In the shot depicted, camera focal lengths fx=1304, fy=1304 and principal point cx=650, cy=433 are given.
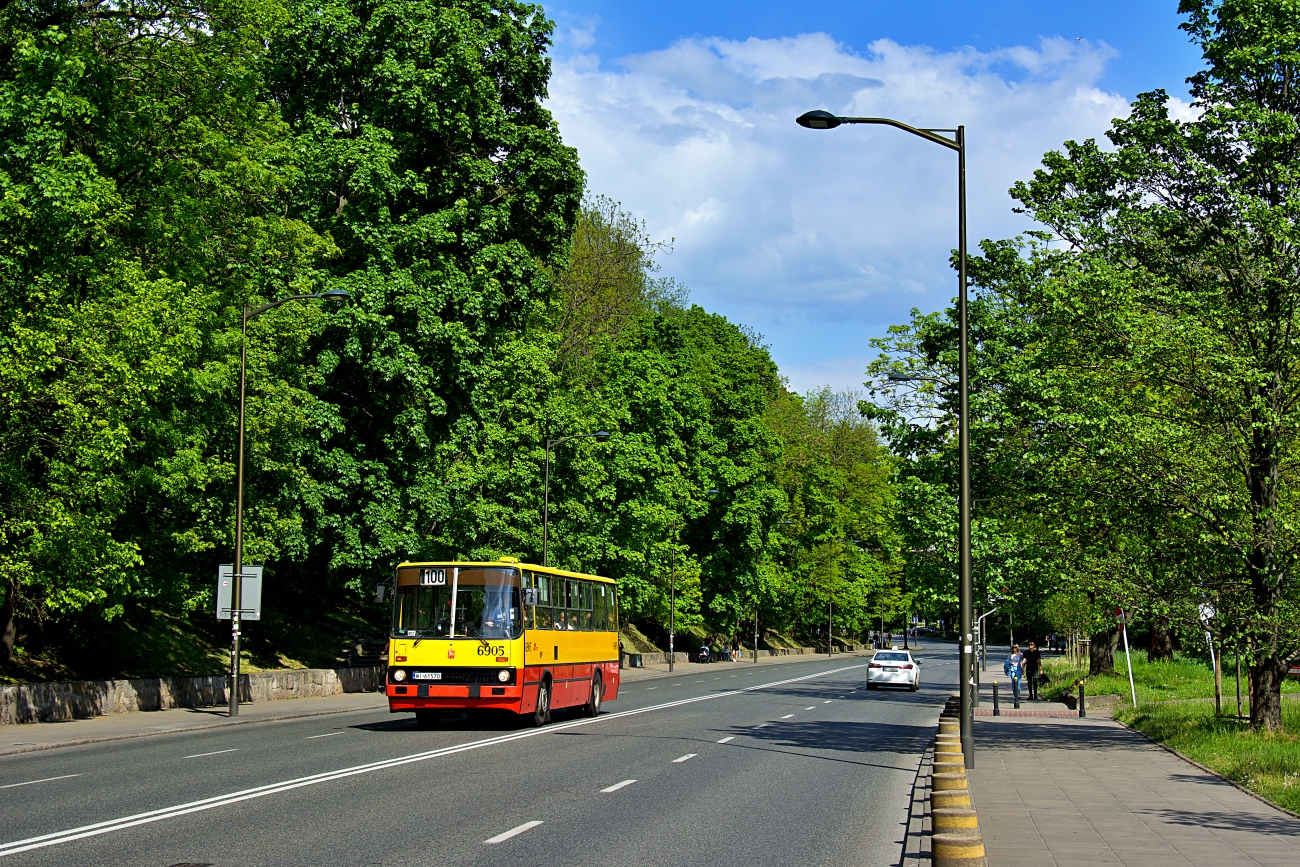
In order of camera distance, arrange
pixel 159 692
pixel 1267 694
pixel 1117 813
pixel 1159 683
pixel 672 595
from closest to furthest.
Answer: pixel 1117 813, pixel 1267 694, pixel 159 692, pixel 1159 683, pixel 672 595

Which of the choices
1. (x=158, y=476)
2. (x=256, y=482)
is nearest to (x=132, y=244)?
(x=158, y=476)

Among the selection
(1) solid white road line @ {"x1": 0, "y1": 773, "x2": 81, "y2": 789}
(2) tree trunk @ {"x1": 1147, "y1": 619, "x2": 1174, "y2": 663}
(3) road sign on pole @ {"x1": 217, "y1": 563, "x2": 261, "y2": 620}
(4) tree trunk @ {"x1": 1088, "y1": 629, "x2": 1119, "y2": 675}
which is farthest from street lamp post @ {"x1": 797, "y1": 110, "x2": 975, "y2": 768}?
(2) tree trunk @ {"x1": 1147, "y1": 619, "x2": 1174, "y2": 663}

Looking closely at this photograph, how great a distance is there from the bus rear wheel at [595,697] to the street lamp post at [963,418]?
13022 millimetres

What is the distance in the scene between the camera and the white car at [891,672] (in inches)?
1901

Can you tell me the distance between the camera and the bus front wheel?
2591cm

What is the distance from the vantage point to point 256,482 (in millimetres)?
33406

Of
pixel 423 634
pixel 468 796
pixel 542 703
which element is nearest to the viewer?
pixel 468 796

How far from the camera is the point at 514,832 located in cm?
1173

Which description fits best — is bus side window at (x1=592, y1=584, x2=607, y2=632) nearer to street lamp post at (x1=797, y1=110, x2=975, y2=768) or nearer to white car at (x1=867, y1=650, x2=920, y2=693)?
street lamp post at (x1=797, y1=110, x2=975, y2=768)

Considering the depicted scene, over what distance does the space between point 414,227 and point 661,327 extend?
3250 centimetres

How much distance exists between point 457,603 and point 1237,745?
13415mm

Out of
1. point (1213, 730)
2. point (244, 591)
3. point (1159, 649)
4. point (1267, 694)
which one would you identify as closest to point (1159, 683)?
point (1159, 649)

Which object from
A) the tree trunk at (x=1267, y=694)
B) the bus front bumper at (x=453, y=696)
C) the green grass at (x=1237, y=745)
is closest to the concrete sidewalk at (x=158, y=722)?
the bus front bumper at (x=453, y=696)

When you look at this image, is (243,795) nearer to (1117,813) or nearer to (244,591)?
(1117,813)
